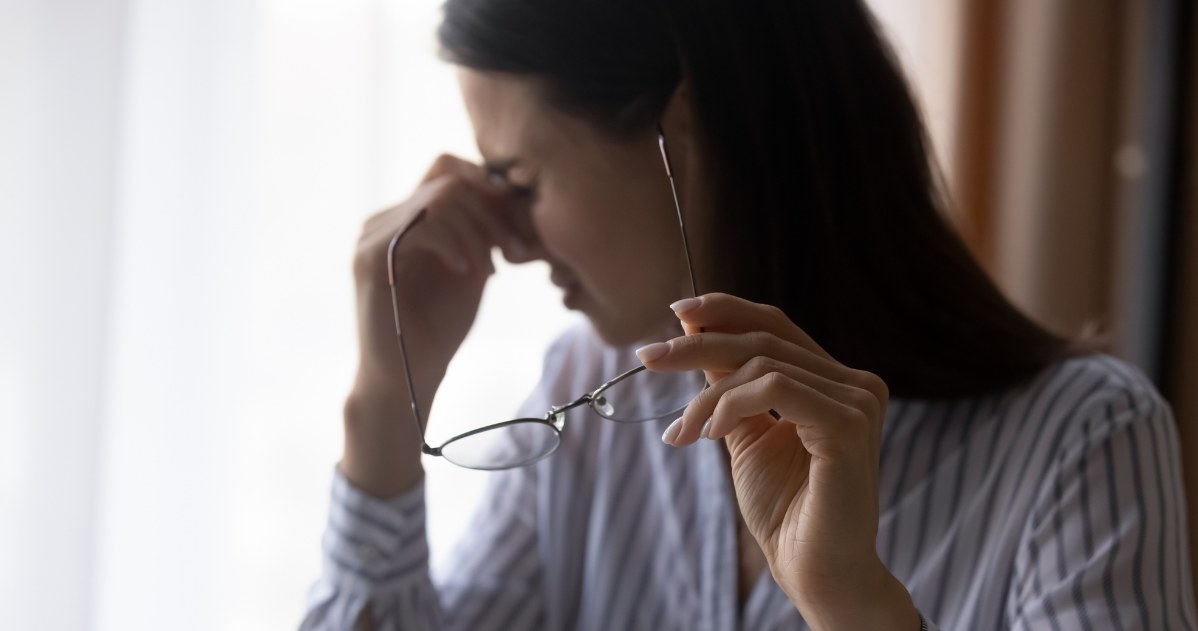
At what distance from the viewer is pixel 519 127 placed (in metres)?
0.82

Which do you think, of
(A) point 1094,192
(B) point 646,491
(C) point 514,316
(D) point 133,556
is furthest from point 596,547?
(A) point 1094,192

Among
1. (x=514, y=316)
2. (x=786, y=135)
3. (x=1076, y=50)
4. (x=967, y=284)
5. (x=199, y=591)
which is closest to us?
(x=786, y=135)

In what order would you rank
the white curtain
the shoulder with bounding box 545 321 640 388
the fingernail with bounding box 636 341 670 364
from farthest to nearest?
the shoulder with bounding box 545 321 640 388, the white curtain, the fingernail with bounding box 636 341 670 364

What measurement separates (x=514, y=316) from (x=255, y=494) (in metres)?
0.35

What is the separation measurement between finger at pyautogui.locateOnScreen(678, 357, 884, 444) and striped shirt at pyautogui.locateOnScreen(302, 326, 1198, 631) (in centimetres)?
32

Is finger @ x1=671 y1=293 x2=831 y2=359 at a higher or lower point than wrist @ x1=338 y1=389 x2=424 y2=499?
higher

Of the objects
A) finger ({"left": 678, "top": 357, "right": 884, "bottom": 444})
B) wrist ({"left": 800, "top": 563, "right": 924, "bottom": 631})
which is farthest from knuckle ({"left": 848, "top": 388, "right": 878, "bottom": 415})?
wrist ({"left": 800, "top": 563, "right": 924, "bottom": 631})

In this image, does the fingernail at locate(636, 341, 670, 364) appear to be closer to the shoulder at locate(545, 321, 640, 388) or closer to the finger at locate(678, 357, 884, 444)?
the finger at locate(678, 357, 884, 444)

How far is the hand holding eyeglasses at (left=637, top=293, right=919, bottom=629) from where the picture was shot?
1.88ft

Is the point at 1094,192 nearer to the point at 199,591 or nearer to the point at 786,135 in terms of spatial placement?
the point at 786,135

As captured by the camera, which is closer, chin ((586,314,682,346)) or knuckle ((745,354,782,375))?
knuckle ((745,354,782,375))

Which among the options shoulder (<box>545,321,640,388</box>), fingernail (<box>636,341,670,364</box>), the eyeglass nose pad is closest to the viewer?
fingernail (<box>636,341,670,364</box>)

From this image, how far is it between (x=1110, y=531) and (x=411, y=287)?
2.02ft

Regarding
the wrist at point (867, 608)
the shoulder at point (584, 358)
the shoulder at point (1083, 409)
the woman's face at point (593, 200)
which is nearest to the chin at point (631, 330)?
the woman's face at point (593, 200)
